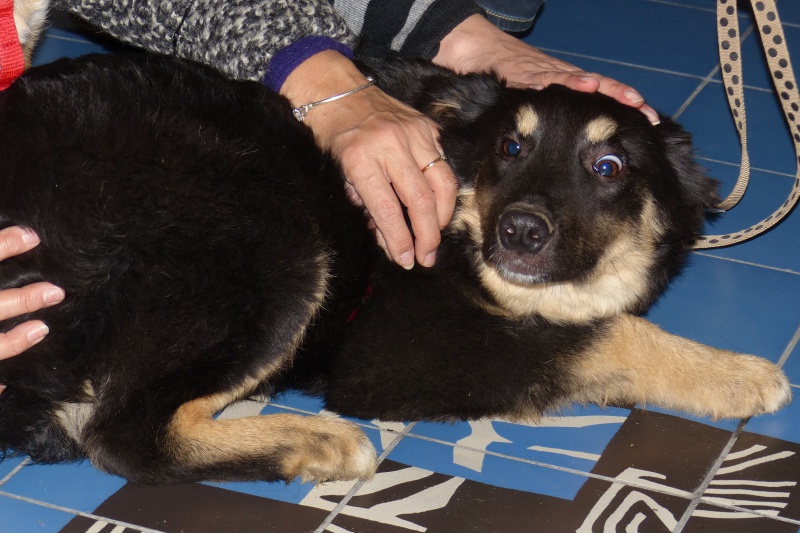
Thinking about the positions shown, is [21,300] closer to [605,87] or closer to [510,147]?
[510,147]

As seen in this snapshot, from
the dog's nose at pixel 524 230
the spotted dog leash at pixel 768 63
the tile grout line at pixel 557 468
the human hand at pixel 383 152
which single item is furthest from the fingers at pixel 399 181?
the spotted dog leash at pixel 768 63

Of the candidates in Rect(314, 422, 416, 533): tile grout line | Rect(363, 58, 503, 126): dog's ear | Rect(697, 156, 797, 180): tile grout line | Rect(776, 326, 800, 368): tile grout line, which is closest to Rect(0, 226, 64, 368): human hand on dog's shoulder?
Rect(314, 422, 416, 533): tile grout line

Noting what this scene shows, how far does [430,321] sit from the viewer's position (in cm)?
321

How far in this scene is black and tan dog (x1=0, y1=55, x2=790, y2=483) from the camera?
112 inches

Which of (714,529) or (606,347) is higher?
(606,347)

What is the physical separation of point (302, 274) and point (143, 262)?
497mm

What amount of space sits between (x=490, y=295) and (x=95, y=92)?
1.44 metres

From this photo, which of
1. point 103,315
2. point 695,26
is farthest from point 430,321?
point 695,26

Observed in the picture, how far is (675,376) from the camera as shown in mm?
3213

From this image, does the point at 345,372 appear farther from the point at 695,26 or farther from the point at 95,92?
the point at 695,26

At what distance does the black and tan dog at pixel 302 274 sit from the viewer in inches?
112

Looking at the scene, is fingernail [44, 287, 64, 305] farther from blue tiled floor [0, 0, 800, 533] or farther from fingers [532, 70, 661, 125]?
fingers [532, 70, 661, 125]

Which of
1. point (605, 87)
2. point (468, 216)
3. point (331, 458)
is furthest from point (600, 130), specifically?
point (331, 458)

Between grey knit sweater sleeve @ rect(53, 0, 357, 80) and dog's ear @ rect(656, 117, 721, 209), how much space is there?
124 centimetres
